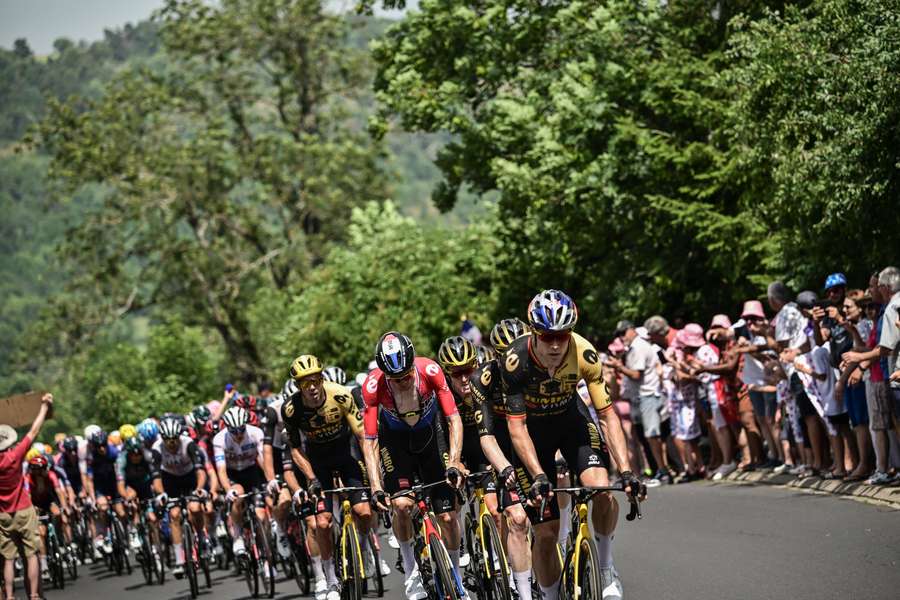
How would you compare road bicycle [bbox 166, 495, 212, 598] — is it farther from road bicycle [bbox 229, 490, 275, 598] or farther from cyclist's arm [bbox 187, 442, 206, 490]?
road bicycle [bbox 229, 490, 275, 598]

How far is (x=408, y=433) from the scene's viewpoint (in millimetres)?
10672

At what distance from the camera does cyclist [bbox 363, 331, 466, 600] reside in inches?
398

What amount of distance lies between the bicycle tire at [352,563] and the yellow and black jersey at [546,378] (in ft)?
9.25

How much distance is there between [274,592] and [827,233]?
8242 mm

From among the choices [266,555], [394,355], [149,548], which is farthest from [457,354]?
[149,548]

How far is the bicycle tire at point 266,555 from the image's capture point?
14.2 metres

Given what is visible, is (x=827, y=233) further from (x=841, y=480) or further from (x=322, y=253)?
(x=322, y=253)

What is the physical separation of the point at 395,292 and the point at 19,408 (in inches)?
753

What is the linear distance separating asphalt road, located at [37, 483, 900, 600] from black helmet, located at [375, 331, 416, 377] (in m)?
2.42

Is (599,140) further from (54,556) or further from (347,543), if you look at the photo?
(347,543)

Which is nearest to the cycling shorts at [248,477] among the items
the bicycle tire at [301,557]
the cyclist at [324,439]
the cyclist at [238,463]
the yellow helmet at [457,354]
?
the cyclist at [238,463]

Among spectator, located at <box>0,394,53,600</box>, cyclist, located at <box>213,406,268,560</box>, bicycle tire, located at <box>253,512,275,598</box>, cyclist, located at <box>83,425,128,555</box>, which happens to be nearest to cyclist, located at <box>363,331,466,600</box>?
bicycle tire, located at <box>253,512,275,598</box>

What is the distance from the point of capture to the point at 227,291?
50.4m

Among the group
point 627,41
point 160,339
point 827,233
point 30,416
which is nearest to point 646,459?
point 827,233
